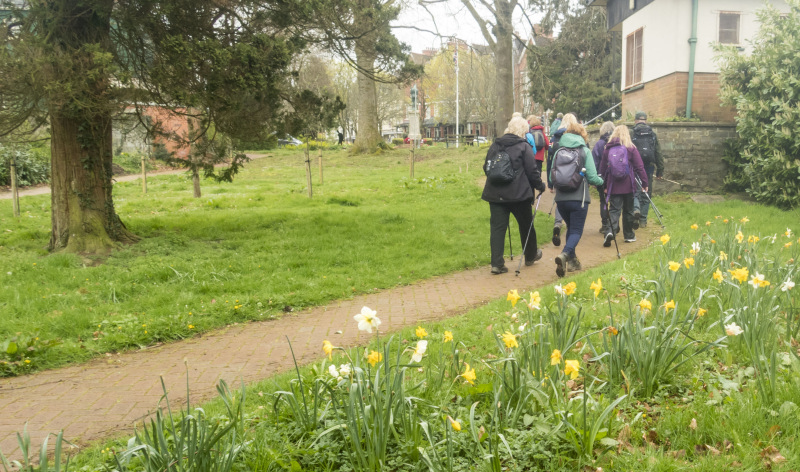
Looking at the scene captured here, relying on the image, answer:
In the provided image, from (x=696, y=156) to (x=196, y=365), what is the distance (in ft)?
47.1

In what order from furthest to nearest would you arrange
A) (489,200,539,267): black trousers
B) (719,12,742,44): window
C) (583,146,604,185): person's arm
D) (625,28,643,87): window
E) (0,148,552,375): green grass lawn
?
(625,28,643,87): window → (719,12,742,44): window → (489,200,539,267): black trousers → (583,146,604,185): person's arm → (0,148,552,375): green grass lawn

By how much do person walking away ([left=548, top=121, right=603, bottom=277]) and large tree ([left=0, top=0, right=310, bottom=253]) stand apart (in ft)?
13.9

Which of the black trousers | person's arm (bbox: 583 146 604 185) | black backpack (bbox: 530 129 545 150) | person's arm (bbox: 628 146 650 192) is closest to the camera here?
person's arm (bbox: 583 146 604 185)

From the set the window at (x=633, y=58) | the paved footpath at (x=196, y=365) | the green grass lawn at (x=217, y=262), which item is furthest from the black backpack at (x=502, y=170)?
the window at (x=633, y=58)

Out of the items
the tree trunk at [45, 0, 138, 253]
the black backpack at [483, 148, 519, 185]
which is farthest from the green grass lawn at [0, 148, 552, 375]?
the black backpack at [483, 148, 519, 185]

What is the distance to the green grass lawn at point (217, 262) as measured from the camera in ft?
20.5

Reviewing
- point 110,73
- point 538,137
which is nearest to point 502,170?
point 110,73

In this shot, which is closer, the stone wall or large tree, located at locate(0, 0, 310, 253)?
large tree, located at locate(0, 0, 310, 253)

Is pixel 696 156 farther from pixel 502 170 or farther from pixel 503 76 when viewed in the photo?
pixel 503 76

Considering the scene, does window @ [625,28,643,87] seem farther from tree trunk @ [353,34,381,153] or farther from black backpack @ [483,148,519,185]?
black backpack @ [483,148,519,185]

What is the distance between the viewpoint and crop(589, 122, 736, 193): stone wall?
1579 centimetres

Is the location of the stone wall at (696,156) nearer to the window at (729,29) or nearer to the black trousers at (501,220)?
the window at (729,29)

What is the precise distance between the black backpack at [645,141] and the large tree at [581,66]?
2070cm

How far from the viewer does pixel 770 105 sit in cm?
1381
